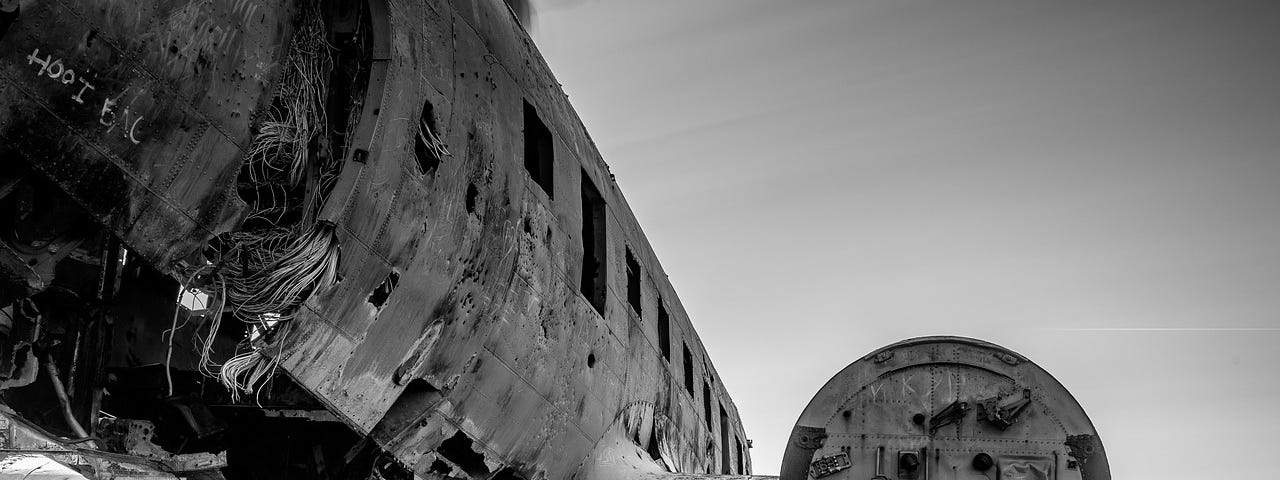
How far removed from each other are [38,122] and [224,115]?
1.13 metres

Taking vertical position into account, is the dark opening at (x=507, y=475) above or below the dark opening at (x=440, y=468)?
above

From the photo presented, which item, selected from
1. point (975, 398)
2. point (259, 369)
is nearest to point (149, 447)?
point (259, 369)

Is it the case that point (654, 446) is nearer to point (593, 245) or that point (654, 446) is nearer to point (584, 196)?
point (593, 245)

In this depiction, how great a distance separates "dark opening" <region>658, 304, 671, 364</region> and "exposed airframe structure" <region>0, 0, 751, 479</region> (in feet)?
12.1

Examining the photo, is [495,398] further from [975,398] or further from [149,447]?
[975,398]

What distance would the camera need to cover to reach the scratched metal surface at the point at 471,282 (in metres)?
8.39

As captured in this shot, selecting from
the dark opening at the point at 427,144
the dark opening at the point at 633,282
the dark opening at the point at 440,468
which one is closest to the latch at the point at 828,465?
the dark opening at the point at 440,468

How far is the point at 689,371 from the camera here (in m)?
17.4

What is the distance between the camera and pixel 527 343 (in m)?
10.5

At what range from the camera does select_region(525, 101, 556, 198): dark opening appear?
11125 mm

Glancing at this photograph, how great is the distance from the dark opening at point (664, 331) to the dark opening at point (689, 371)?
128 cm

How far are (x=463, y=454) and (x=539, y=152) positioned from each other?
9.43 ft

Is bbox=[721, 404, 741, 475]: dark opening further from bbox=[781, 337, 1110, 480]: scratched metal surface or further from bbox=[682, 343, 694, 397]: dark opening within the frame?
bbox=[781, 337, 1110, 480]: scratched metal surface

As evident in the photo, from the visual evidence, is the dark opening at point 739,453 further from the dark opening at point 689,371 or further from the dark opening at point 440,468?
the dark opening at point 440,468
